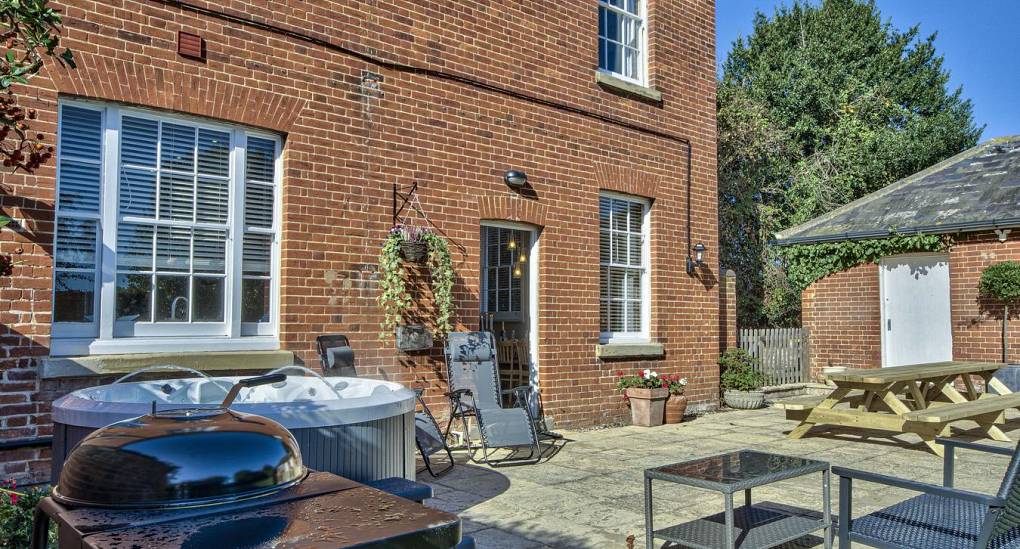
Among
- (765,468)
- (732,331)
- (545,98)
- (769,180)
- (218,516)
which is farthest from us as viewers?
(769,180)

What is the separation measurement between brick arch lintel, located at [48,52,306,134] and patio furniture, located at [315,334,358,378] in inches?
68.1

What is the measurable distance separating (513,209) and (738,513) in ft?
13.6

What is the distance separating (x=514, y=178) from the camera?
7.72 meters

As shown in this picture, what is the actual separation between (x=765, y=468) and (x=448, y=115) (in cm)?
463

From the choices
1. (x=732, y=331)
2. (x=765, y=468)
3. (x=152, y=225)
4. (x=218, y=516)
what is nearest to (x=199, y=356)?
(x=152, y=225)

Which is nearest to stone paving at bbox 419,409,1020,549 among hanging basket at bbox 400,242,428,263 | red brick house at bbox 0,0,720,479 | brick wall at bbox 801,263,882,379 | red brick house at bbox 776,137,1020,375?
red brick house at bbox 0,0,720,479

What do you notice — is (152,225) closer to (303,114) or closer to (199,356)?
(199,356)

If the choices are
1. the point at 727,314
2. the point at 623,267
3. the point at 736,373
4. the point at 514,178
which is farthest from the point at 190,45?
the point at 736,373

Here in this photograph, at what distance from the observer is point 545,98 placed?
8227 mm

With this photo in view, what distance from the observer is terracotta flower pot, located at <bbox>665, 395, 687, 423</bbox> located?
28.9ft

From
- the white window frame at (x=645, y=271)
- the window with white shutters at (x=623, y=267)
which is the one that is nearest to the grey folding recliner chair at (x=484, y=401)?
the window with white shutters at (x=623, y=267)

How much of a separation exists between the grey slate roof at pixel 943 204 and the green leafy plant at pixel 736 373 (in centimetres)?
371

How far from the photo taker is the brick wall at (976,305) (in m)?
10.9

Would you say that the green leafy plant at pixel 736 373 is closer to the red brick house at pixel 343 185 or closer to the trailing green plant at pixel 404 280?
the red brick house at pixel 343 185
